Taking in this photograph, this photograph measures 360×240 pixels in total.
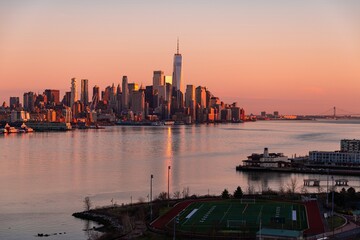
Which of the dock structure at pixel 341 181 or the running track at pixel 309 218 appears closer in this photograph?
the running track at pixel 309 218

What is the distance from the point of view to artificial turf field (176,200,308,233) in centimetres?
1395

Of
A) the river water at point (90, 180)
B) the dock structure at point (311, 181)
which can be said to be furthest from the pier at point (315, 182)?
the river water at point (90, 180)

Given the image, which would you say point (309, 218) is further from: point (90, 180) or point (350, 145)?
point (350, 145)

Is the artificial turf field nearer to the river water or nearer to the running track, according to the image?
the running track

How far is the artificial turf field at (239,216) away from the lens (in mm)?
13945

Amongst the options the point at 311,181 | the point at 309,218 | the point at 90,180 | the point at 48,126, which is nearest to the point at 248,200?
the point at 309,218

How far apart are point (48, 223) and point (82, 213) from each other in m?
1.19

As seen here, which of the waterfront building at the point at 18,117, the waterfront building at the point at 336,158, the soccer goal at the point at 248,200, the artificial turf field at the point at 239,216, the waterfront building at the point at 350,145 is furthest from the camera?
the waterfront building at the point at 18,117

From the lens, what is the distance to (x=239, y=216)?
15281 mm

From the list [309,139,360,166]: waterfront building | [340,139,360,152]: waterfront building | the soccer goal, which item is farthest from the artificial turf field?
[340,139,360,152]: waterfront building

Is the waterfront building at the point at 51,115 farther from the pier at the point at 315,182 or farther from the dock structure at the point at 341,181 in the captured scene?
the dock structure at the point at 341,181

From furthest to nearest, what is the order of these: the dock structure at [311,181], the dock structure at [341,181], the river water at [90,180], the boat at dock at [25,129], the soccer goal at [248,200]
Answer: the boat at dock at [25,129], the dock structure at [341,181], the dock structure at [311,181], the soccer goal at [248,200], the river water at [90,180]

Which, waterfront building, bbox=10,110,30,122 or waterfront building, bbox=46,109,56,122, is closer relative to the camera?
waterfront building, bbox=10,110,30,122

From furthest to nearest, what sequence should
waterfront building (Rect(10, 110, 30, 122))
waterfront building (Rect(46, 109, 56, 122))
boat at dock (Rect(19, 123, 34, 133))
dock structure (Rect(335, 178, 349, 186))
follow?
waterfront building (Rect(46, 109, 56, 122)) → waterfront building (Rect(10, 110, 30, 122)) → boat at dock (Rect(19, 123, 34, 133)) → dock structure (Rect(335, 178, 349, 186))
